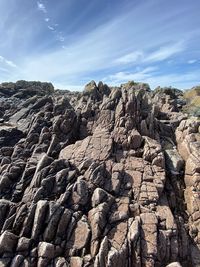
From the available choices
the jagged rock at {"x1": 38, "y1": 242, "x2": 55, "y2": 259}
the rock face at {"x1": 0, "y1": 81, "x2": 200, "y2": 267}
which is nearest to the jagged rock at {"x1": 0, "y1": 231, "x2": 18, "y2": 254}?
the rock face at {"x1": 0, "y1": 81, "x2": 200, "y2": 267}

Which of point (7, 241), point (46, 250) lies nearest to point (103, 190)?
point (46, 250)

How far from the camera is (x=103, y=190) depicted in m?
40.8

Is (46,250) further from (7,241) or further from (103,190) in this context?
(103,190)

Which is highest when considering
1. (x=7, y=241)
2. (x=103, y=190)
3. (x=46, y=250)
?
(x=103, y=190)

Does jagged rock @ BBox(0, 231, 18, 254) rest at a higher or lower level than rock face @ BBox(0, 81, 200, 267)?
lower

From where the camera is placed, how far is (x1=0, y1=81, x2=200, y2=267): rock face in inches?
1330

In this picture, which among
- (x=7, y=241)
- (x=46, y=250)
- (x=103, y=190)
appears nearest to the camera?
(x=46, y=250)

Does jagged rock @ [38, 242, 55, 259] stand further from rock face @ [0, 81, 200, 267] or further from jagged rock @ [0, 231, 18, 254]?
jagged rock @ [0, 231, 18, 254]

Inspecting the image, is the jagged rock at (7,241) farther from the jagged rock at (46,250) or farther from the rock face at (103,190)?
the jagged rock at (46,250)

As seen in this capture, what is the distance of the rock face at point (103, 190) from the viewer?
33781 millimetres

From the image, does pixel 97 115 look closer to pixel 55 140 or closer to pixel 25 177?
pixel 55 140

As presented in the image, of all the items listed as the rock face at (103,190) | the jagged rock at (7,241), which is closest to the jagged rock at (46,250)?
the rock face at (103,190)

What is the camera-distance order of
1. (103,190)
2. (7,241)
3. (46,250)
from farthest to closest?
(103,190) < (7,241) < (46,250)

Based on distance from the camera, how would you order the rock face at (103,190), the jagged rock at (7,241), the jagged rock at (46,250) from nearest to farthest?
the jagged rock at (46,250) → the jagged rock at (7,241) → the rock face at (103,190)
